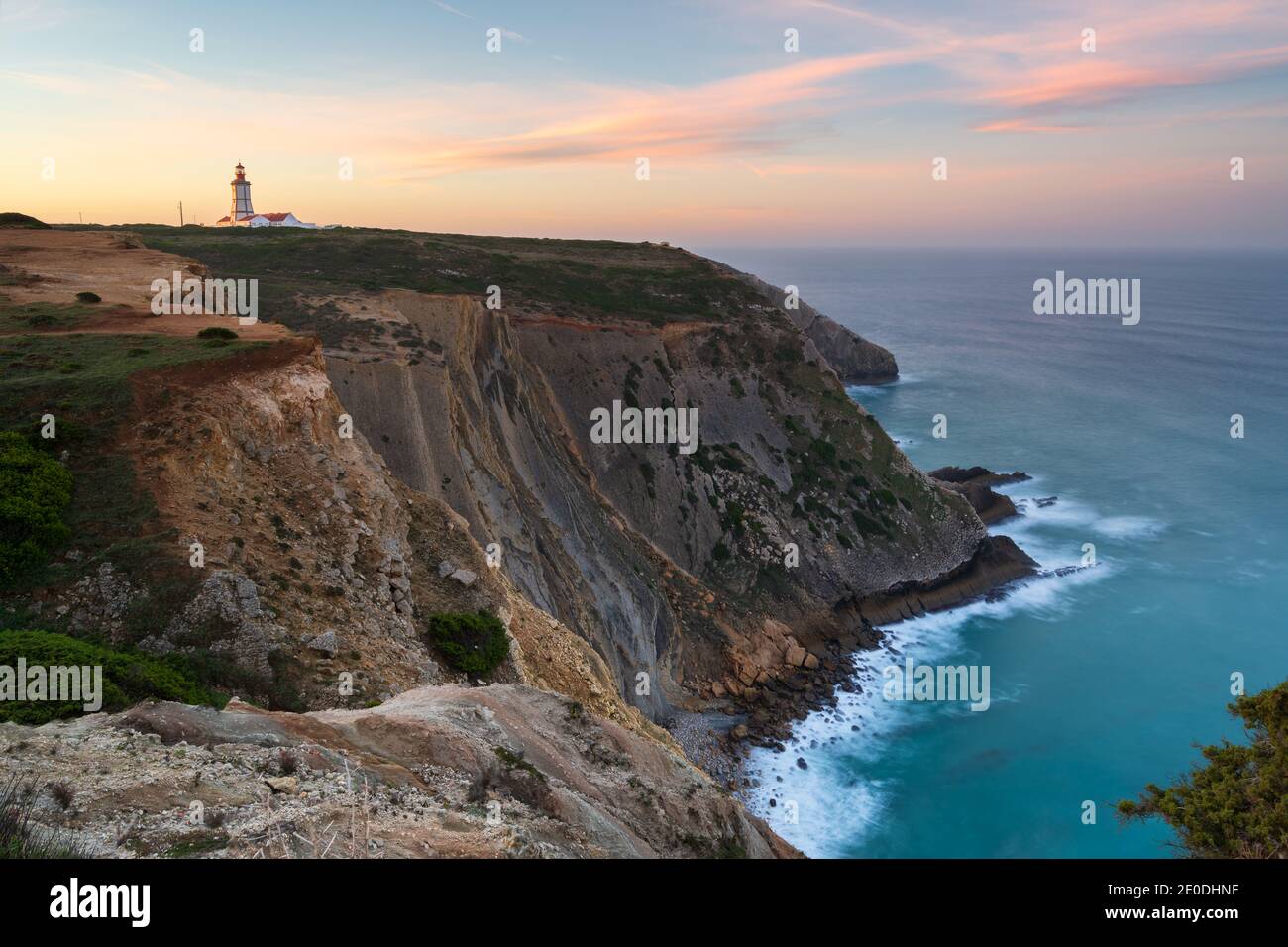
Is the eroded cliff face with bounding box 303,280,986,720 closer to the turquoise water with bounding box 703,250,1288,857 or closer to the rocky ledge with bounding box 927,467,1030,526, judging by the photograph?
the turquoise water with bounding box 703,250,1288,857

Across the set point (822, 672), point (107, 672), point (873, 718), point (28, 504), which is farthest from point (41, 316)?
point (873, 718)

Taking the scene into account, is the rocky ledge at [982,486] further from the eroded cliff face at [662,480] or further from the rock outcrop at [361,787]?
the rock outcrop at [361,787]

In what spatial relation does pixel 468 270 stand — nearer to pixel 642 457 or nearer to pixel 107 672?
pixel 642 457

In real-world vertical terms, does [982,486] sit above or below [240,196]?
below

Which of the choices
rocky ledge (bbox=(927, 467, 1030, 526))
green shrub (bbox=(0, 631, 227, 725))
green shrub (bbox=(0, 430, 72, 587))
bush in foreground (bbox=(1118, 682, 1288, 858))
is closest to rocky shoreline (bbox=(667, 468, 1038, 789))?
rocky ledge (bbox=(927, 467, 1030, 526))

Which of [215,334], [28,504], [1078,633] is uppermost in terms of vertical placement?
[215,334]

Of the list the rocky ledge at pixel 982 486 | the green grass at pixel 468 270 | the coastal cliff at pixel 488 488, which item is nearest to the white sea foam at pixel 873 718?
the coastal cliff at pixel 488 488

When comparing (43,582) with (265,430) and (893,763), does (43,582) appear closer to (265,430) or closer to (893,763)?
(265,430)

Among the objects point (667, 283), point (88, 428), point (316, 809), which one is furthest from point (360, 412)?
point (667, 283)
